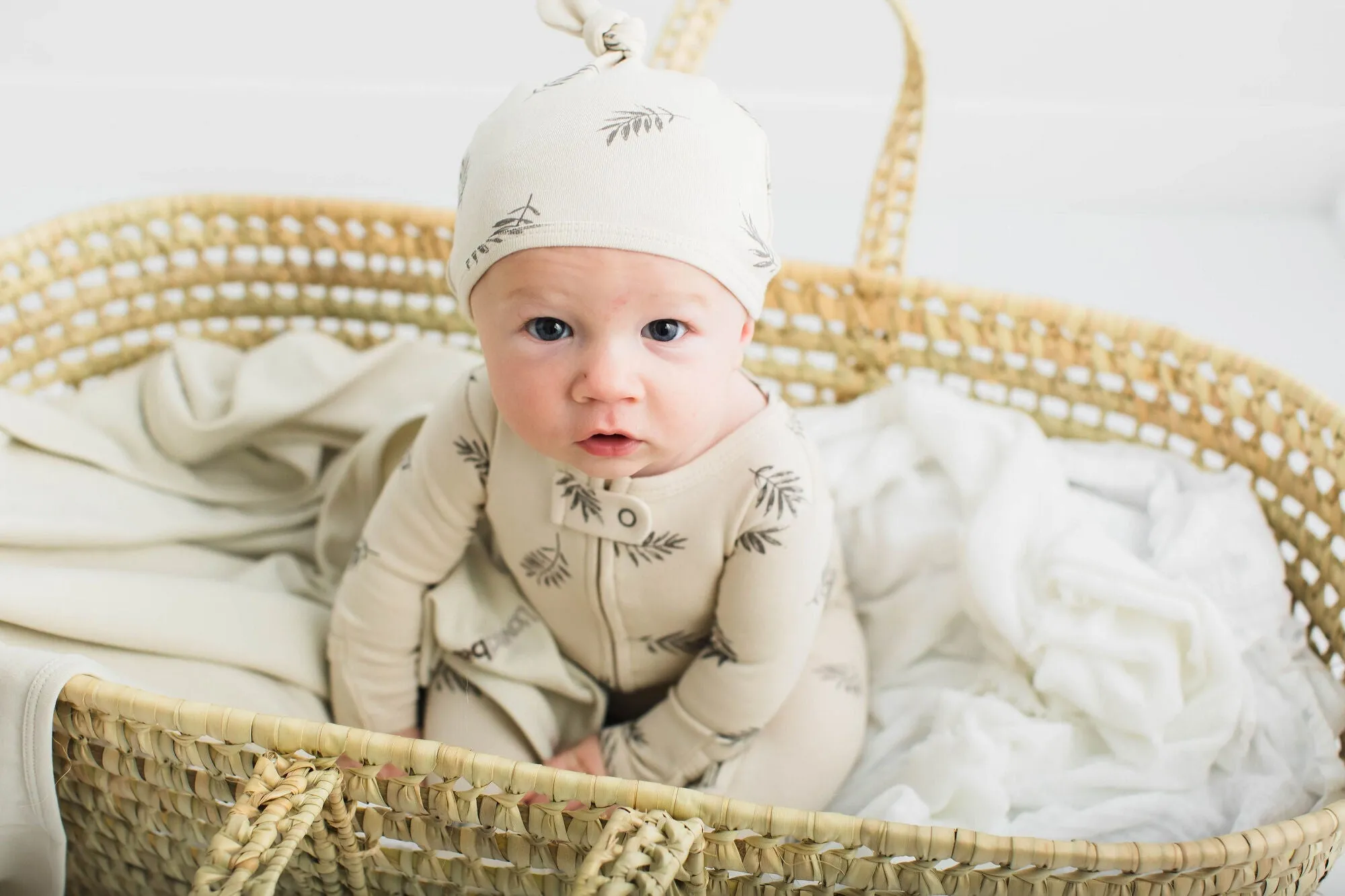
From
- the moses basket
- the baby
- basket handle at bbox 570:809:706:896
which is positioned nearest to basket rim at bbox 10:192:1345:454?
the moses basket

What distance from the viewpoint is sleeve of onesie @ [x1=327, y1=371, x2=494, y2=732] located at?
0.88 metres

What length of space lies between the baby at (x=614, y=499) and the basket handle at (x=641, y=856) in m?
0.22

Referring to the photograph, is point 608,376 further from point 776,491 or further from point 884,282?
point 884,282

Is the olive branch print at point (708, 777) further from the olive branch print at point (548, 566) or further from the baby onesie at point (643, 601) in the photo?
the olive branch print at point (548, 566)

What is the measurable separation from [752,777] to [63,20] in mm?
1719

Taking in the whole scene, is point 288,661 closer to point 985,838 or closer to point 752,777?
point 752,777

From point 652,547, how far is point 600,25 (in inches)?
14.2

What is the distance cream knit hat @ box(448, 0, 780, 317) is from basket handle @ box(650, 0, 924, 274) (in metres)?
0.30

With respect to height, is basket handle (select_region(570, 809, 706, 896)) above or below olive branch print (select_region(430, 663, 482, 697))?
above

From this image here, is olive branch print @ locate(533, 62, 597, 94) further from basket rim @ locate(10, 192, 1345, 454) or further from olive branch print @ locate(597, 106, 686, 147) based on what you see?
basket rim @ locate(10, 192, 1345, 454)

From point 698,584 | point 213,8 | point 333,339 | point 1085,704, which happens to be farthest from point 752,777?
point 213,8

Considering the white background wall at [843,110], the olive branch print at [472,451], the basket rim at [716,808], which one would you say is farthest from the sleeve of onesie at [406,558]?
the white background wall at [843,110]

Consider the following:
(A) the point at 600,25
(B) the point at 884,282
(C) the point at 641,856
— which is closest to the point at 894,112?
(B) the point at 884,282

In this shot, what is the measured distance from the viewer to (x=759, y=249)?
2.41 ft
